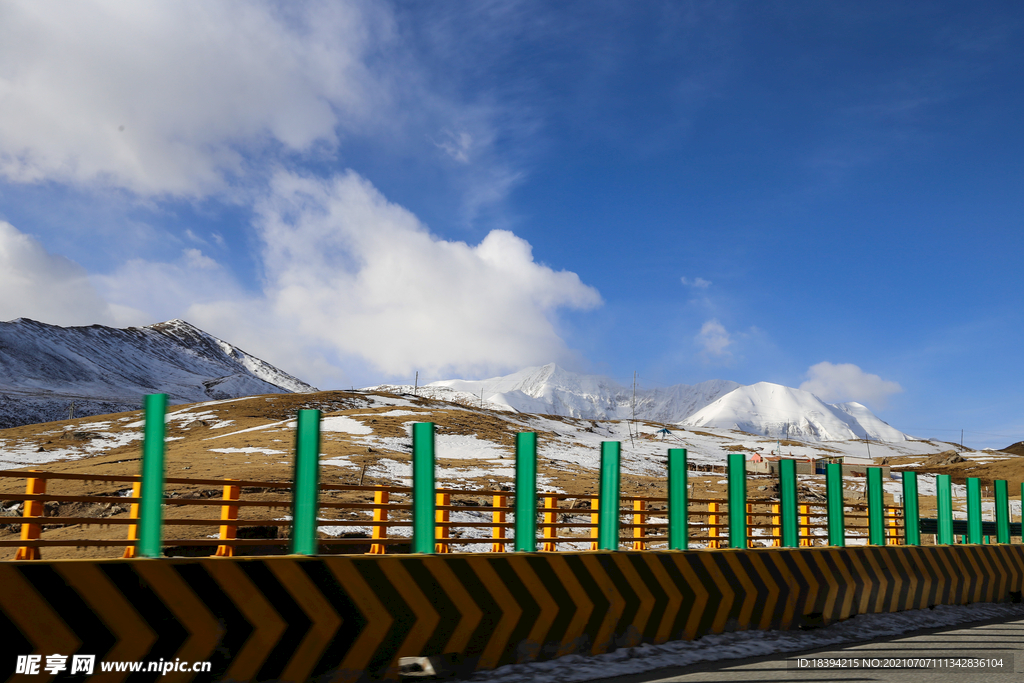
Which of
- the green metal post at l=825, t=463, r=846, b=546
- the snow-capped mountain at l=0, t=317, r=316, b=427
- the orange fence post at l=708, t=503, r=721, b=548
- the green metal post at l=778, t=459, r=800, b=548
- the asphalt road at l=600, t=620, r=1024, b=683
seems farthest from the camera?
the snow-capped mountain at l=0, t=317, r=316, b=427

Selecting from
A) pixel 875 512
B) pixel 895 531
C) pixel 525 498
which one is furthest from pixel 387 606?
pixel 895 531

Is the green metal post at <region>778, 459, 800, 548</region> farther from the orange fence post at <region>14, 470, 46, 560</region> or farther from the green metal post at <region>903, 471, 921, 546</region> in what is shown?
the orange fence post at <region>14, 470, 46, 560</region>

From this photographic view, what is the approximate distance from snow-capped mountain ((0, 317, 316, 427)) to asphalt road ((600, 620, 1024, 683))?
110 metres

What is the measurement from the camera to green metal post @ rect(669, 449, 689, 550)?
775 cm

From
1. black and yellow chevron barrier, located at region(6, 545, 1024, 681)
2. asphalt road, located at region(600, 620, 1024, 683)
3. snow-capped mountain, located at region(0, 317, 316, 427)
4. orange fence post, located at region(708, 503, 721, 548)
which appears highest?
snow-capped mountain, located at region(0, 317, 316, 427)

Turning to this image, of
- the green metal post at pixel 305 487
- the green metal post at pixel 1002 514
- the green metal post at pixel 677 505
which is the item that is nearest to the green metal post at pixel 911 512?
the green metal post at pixel 1002 514

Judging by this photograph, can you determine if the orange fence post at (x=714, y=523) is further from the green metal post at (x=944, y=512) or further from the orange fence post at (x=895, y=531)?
the green metal post at (x=944, y=512)

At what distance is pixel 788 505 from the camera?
9.10 metres

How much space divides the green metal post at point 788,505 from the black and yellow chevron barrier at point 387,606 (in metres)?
0.40

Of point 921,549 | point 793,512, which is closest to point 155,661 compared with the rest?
point 793,512

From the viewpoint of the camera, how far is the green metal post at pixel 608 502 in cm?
704

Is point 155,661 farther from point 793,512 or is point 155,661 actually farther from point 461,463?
point 461,463

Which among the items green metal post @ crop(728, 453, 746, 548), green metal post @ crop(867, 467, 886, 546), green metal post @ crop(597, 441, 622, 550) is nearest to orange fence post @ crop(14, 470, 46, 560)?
green metal post @ crop(597, 441, 622, 550)

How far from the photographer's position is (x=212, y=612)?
188 inches
